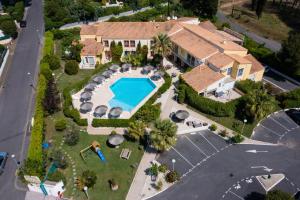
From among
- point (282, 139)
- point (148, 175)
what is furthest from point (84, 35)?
point (282, 139)

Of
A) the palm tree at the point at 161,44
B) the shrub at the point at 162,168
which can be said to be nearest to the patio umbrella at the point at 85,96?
the palm tree at the point at 161,44

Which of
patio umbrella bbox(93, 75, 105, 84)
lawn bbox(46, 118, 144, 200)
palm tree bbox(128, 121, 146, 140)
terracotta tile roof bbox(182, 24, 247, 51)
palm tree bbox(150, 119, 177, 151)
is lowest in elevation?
lawn bbox(46, 118, 144, 200)

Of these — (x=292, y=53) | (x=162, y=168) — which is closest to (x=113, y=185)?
(x=162, y=168)

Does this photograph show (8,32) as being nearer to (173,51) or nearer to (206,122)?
(173,51)

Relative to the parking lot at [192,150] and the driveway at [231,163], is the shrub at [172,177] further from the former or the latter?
the parking lot at [192,150]

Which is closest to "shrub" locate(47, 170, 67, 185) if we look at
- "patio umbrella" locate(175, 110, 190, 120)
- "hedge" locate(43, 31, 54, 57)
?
"patio umbrella" locate(175, 110, 190, 120)

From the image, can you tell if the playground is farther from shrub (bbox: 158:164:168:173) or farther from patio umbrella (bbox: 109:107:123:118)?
patio umbrella (bbox: 109:107:123:118)
